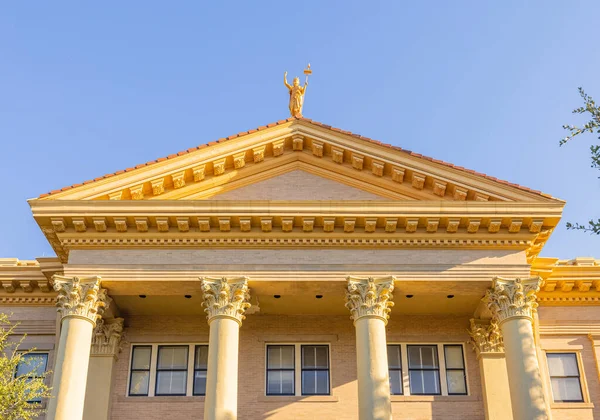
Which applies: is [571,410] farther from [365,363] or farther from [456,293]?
[365,363]

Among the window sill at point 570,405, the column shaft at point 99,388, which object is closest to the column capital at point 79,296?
the column shaft at point 99,388

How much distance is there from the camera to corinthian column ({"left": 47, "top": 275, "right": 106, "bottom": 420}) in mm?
20422

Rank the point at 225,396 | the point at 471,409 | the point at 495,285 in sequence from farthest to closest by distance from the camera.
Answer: the point at 471,409 < the point at 495,285 < the point at 225,396

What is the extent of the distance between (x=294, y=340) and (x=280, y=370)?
1.03m

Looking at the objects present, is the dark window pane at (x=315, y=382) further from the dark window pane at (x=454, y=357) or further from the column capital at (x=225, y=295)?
the dark window pane at (x=454, y=357)

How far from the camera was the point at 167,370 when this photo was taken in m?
24.6

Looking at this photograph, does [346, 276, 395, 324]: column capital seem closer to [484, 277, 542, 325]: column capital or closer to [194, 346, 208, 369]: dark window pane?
[484, 277, 542, 325]: column capital

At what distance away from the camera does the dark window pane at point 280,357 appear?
80.6 feet

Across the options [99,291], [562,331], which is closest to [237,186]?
[99,291]

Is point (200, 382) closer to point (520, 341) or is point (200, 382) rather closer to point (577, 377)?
point (520, 341)

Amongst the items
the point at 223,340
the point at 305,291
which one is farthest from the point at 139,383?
the point at 305,291

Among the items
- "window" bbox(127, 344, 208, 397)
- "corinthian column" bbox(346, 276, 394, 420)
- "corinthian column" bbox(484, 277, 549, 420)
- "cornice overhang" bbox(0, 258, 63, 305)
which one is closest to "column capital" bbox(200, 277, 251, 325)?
"corinthian column" bbox(346, 276, 394, 420)

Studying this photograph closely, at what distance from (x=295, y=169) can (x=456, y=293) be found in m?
6.19

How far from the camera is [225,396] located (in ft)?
67.5
